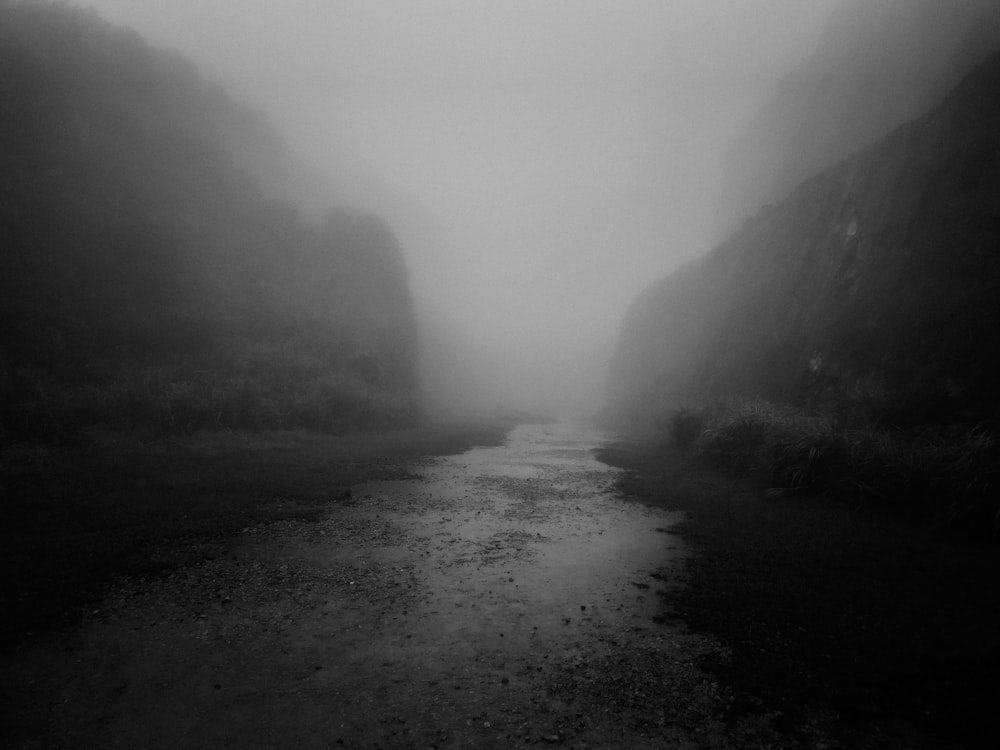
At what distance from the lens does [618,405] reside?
5559cm

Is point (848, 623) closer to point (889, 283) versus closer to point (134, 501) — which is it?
point (134, 501)

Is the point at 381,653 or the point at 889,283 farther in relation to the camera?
the point at 889,283

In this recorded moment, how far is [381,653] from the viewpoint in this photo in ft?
18.6

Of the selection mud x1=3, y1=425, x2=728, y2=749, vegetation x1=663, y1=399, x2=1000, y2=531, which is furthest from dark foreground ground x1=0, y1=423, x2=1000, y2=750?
vegetation x1=663, y1=399, x2=1000, y2=531

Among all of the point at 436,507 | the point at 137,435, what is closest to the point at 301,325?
the point at 137,435

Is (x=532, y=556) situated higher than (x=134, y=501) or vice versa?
(x=134, y=501)

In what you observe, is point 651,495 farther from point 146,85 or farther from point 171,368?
point 146,85

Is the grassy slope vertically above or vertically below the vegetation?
below

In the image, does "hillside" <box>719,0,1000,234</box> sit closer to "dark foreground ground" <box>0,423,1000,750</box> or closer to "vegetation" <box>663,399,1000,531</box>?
"vegetation" <box>663,399,1000,531</box>

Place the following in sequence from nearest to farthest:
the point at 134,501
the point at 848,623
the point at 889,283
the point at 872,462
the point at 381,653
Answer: the point at 381,653
the point at 848,623
the point at 134,501
the point at 872,462
the point at 889,283

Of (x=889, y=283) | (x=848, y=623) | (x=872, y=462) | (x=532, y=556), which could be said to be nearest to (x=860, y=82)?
(x=889, y=283)

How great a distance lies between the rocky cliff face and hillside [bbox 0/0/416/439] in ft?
76.6

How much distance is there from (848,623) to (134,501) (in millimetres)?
13637

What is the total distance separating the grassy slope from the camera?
6855mm
